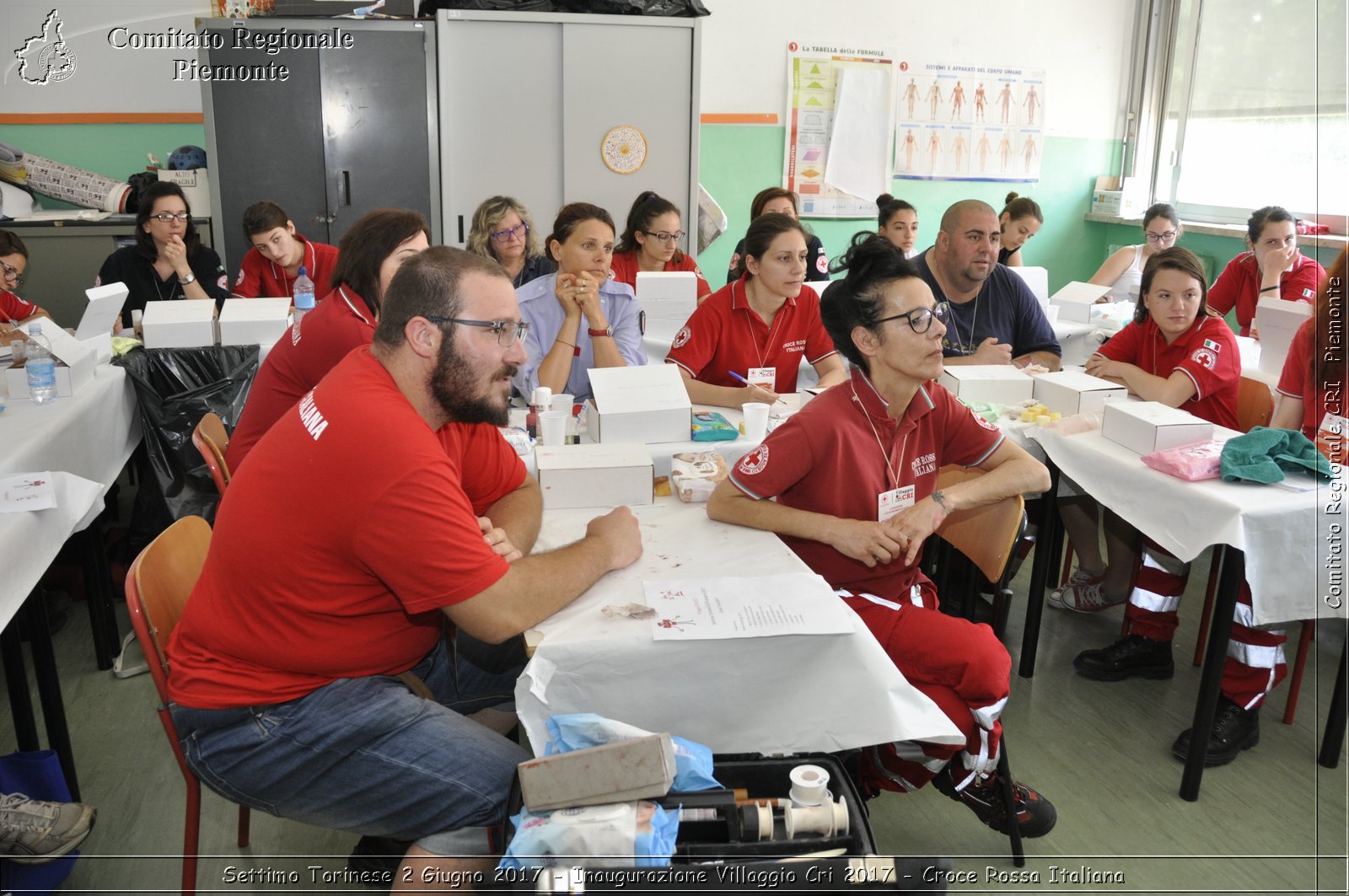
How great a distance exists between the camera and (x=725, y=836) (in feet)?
4.26

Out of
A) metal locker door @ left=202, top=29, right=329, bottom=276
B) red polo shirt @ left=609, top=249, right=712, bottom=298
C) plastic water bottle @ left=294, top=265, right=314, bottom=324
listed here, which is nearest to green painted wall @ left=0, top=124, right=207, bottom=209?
metal locker door @ left=202, top=29, right=329, bottom=276

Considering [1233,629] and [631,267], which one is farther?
[631,267]

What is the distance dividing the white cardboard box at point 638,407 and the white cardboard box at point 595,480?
11.5 inches

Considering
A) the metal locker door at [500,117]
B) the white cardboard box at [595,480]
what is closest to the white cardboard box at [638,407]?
the white cardboard box at [595,480]

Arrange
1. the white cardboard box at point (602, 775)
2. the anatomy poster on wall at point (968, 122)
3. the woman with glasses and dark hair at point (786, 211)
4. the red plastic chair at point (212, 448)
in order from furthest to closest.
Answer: the anatomy poster on wall at point (968, 122)
the woman with glasses and dark hair at point (786, 211)
the red plastic chair at point (212, 448)
the white cardboard box at point (602, 775)

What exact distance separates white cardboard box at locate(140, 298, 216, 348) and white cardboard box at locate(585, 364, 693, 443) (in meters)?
1.78

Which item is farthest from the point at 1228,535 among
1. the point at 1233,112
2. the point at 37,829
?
the point at 1233,112

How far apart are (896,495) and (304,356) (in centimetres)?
156

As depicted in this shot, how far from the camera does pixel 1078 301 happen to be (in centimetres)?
514

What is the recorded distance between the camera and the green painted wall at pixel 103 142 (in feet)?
18.5

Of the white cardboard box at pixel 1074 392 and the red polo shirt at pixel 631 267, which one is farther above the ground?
the red polo shirt at pixel 631 267

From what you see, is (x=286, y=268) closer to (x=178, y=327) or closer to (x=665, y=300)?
(x=178, y=327)

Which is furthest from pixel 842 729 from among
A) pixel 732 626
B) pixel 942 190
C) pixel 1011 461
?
pixel 942 190

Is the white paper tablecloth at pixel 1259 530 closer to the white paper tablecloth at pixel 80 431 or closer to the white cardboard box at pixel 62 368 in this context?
the white paper tablecloth at pixel 80 431
